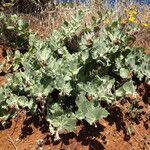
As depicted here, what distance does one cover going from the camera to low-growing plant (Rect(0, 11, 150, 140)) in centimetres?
276

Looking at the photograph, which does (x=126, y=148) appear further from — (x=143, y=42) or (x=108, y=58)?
(x=143, y=42)

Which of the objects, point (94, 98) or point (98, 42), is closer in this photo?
point (94, 98)

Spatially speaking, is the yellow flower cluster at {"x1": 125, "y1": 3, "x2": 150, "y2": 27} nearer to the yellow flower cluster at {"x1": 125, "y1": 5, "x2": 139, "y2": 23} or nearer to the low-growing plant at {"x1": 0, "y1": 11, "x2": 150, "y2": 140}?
the yellow flower cluster at {"x1": 125, "y1": 5, "x2": 139, "y2": 23}

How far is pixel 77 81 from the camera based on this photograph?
9.73ft

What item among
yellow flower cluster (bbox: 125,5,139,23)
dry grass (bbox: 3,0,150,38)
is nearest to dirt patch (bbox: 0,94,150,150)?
dry grass (bbox: 3,0,150,38)

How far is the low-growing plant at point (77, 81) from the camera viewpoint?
276cm

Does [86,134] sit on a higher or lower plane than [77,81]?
lower

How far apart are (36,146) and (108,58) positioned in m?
0.85

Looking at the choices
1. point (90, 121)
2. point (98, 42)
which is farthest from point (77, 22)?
point (90, 121)

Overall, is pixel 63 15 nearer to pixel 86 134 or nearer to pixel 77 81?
pixel 77 81

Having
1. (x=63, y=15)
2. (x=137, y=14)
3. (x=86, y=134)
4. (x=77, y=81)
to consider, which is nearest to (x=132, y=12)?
(x=137, y=14)

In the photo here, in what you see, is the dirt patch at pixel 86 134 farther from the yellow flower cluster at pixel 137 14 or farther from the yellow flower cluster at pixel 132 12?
the yellow flower cluster at pixel 137 14

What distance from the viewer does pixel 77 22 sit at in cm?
355

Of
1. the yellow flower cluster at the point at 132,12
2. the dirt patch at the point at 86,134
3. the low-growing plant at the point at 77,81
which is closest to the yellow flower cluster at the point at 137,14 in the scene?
the yellow flower cluster at the point at 132,12
